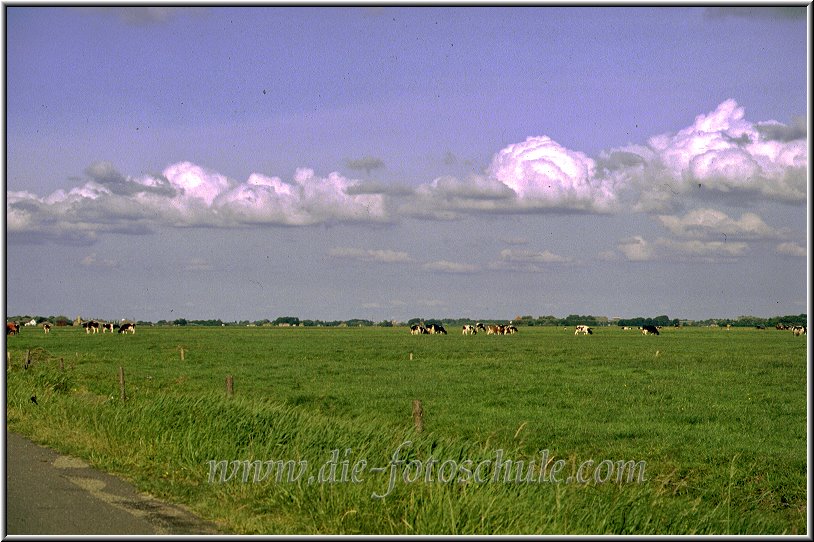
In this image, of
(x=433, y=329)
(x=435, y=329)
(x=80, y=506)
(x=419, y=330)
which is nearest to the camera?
(x=80, y=506)

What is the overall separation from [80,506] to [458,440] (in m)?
7.27

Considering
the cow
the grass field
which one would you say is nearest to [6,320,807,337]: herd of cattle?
the cow

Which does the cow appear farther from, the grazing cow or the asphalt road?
the asphalt road

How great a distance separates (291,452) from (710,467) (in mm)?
9863

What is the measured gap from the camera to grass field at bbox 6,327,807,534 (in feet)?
32.4

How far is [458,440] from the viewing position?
50.2ft

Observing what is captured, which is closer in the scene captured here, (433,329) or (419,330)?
(433,329)

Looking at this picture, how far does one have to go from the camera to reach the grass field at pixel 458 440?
9.87 m

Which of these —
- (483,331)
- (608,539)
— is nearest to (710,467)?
(608,539)

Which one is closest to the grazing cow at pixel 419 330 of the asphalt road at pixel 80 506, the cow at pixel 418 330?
the cow at pixel 418 330

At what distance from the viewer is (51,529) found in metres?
8.88

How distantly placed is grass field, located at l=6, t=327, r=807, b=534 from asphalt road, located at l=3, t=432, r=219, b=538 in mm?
357

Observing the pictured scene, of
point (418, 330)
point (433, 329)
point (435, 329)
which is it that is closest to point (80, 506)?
point (433, 329)

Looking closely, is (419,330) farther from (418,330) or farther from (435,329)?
(435,329)
